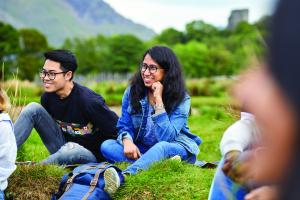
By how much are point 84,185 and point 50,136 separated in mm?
1115

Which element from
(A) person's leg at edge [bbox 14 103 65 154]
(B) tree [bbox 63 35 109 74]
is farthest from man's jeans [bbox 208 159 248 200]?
(B) tree [bbox 63 35 109 74]

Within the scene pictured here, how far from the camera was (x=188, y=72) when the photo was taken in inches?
1528

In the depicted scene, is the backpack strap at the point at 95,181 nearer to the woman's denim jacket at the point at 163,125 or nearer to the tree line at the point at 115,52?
the woman's denim jacket at the point at 163,125

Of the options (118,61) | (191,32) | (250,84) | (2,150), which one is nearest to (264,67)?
(250,84)

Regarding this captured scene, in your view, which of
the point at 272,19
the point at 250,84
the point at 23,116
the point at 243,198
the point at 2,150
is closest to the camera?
the point at 272,19

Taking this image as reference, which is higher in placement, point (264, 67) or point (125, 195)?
point (264, 67)

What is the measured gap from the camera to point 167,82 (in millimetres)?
4586

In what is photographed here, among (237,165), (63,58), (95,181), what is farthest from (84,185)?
(237,165)

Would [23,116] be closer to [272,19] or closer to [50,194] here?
[50,194]

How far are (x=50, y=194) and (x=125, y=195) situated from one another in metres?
0.61

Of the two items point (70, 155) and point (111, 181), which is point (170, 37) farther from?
point (111, 181)

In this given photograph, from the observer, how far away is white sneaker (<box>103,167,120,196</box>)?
363 centimetres

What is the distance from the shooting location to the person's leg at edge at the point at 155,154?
4.04m

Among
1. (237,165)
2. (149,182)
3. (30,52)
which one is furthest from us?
(30,52)
